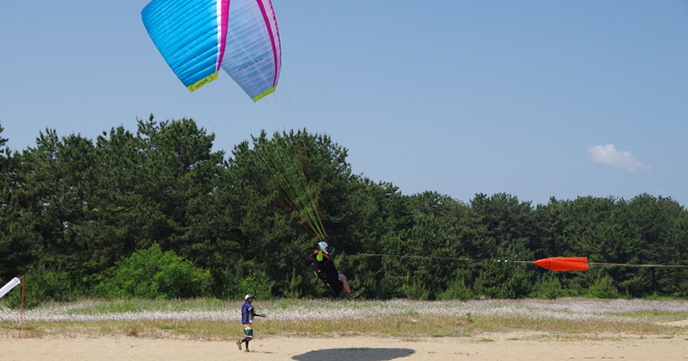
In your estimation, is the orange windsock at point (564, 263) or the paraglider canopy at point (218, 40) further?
the paraglider canopy at point (218, 40)

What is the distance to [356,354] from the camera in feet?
55.5

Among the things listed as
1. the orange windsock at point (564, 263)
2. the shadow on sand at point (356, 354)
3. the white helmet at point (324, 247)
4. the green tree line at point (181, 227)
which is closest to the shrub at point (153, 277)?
the green tree line at point (181, 227)

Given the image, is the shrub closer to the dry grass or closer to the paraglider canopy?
the dry grass

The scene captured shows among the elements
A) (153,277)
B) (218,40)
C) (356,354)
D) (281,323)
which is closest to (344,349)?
(356,354)

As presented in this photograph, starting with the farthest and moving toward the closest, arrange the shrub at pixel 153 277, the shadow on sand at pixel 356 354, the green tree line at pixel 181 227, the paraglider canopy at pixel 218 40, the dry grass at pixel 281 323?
the green tree line at pixel 181 227
the shrub at pixel 153 277
the dry grass at pixel 281 323
the paraglider canopy at pixel 218 40
the shadow on sand at pixel 356 354

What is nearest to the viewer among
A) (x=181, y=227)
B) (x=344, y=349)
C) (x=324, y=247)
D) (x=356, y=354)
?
(x=324, y=247)

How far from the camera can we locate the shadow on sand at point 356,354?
53.1ft

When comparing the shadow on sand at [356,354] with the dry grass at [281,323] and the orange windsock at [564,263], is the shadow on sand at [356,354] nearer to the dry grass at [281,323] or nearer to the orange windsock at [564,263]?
the dry grass at [281,323]


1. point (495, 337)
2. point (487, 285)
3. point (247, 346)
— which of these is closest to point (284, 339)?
point (247, 346)

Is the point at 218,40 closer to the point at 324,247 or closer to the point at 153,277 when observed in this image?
the point at 324,247

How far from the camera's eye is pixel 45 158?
49.1 meters

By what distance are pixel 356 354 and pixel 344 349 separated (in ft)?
3.44

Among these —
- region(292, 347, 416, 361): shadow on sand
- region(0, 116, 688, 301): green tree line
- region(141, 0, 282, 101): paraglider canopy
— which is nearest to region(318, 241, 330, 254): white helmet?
region(292, 347, 416, 361): shadow on sand

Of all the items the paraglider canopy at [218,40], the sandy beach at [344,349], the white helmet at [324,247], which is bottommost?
the sandy beach at [344,349]
